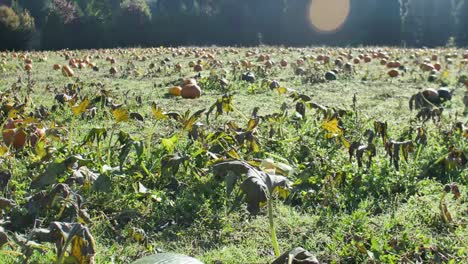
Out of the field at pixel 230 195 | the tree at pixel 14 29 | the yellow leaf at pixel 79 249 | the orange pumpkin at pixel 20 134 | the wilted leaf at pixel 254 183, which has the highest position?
the tree at pixel 14 29

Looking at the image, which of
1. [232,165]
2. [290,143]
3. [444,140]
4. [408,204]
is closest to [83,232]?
[232,165]

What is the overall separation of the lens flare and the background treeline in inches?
31.7

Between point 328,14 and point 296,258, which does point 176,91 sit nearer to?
point 296,258

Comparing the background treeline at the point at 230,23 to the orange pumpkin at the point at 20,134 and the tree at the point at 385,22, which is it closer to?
the tree at the point at 385,22

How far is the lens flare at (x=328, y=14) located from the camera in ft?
137

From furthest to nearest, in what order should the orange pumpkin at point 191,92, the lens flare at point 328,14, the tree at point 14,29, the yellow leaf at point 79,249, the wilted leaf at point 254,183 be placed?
1. the lens flare at point 328,14
2. the tree at point 14,29
3. the orange pumpkin at point 191,92
4. the wilted leaf at point 254,183
5. the yellow leaf at point 79,249

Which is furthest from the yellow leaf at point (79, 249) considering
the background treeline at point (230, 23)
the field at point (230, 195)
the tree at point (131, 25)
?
the tree at point (131, 25)

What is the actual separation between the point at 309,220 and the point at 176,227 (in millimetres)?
762

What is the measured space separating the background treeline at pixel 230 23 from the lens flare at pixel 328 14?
0.81m

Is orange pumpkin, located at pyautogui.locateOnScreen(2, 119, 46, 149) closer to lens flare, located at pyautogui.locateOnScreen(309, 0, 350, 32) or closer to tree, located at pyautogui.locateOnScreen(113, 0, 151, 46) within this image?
tree, located at pyautogui.locateOnScreen(113, 0, 151, 46)

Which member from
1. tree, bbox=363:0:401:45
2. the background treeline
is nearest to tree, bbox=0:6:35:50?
the background treeline

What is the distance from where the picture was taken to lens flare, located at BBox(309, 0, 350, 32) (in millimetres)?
41625

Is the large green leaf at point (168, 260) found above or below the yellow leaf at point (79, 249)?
below

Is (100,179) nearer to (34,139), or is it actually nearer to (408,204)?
(34,139)
